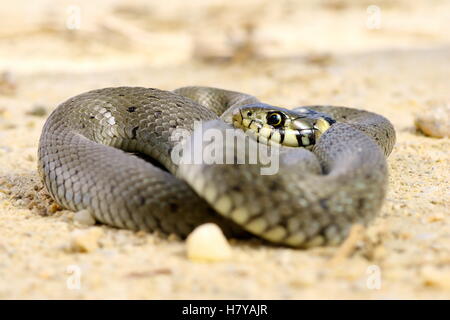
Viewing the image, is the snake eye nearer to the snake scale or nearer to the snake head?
the snake head

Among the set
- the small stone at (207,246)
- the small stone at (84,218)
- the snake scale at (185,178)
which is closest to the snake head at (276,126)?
the snake scale at (185,178)

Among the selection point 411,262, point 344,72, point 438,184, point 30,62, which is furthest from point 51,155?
point 30,62

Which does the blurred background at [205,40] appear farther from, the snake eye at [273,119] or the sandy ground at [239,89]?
the snake eye at [273,119]

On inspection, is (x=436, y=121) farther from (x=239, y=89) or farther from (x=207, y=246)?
(x=207, y=246)

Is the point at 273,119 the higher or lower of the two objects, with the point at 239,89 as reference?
lower

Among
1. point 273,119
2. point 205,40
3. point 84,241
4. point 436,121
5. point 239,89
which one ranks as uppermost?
point 205,40

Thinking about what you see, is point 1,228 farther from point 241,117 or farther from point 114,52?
point 114,52

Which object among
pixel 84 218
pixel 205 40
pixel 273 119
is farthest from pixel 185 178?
pixel 205 40
